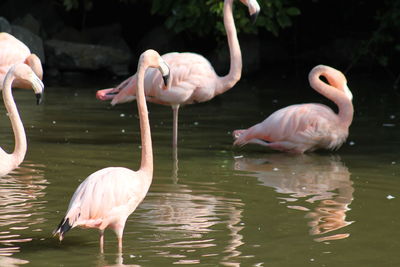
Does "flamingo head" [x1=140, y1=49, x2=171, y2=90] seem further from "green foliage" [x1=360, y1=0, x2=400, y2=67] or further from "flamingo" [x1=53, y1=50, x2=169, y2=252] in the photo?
"green foliage" [x1=360, y1=0, x2=400, y2=67]

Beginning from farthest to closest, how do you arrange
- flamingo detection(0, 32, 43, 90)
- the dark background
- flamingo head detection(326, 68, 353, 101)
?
the dark background
flamingo detection(0, 32, 43, 90)
flamingo head detection(326, 68, 353, 101)

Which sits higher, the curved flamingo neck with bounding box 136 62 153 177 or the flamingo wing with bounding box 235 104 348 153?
the curved flamingo neck with bounding box 136 62 153 177

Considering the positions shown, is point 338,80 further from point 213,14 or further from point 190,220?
point 213,14

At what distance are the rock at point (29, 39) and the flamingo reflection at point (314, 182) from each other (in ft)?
20.1

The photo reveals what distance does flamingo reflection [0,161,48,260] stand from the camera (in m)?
4.59

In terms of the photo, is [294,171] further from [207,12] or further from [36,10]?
[36,10]

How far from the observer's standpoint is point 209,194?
577 cm

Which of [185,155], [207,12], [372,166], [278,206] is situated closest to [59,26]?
[207,12]

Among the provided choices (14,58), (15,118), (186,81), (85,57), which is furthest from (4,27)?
(15,118)

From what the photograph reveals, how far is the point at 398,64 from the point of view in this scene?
1345cm

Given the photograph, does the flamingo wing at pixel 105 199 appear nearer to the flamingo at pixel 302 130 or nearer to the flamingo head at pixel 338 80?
the flamingo at pixel 302 130

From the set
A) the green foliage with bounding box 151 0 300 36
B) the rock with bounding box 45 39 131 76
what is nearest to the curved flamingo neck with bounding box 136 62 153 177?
the green foliage with bounding box 151 0 300 36

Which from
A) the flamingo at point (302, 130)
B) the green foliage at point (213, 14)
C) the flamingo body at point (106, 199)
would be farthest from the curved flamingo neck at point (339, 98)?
the green foliage at point (213, 14)

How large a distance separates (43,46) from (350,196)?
8.26m
